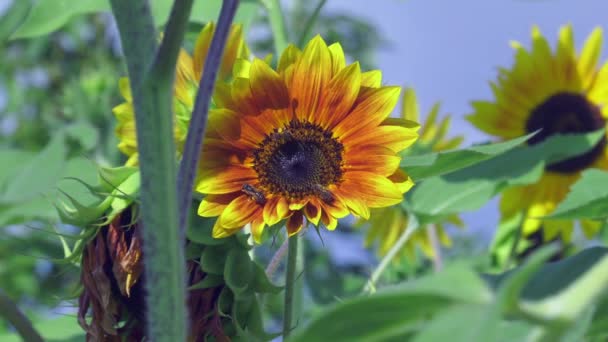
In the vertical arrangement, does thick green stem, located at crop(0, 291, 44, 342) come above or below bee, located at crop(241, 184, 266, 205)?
below

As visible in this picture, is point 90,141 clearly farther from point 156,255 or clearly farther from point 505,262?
point 156,255

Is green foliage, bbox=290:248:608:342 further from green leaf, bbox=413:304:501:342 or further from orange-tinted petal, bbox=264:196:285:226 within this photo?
orange-tinted petal, bbox=264:196:285:226

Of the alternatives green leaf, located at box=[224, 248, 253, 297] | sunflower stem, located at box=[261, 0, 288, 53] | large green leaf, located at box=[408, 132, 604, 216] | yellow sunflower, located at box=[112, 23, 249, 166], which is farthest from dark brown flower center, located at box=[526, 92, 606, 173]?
green leaf, located at box=[224, 248, 253, 297]

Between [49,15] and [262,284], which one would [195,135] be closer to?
[262,284]

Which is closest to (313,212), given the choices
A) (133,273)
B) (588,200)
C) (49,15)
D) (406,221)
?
(133,273)

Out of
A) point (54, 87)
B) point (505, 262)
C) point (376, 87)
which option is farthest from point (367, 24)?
point (376, 87)

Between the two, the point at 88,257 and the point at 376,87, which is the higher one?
the point at 376,87
